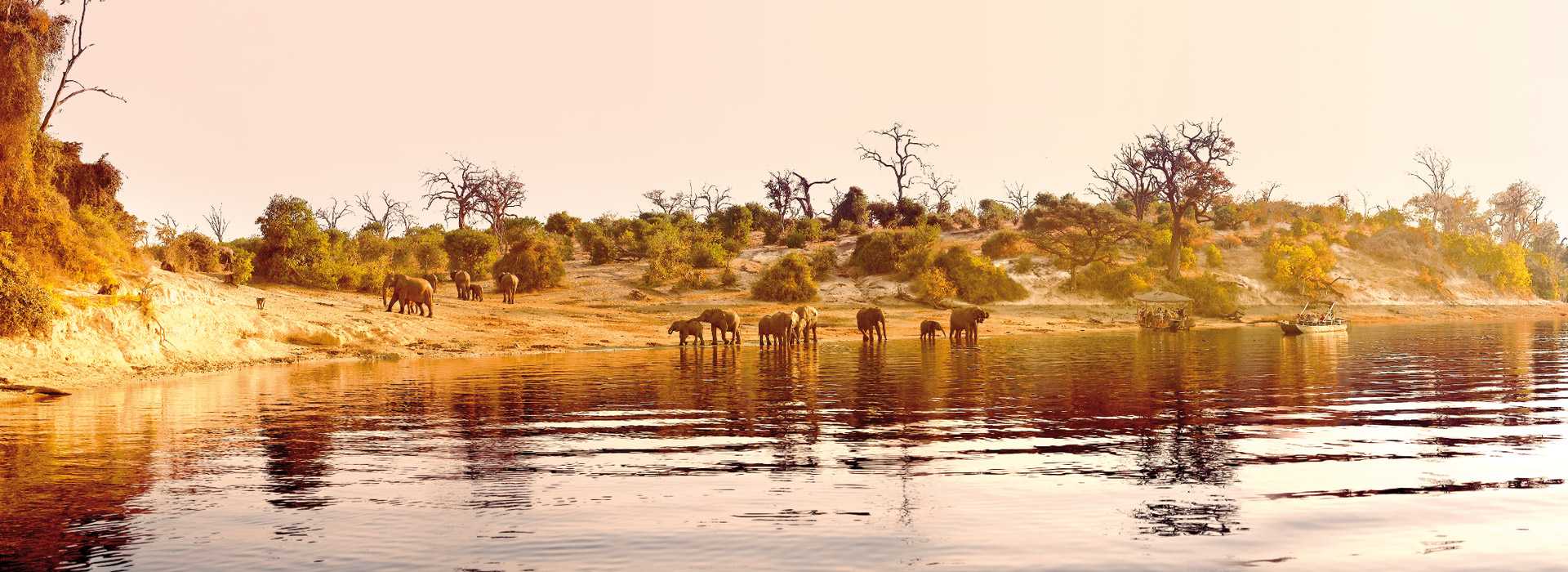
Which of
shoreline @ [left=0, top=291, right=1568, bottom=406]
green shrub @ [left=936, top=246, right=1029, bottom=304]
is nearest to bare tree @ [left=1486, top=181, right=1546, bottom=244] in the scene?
shoreline @ [left=0, top=291, right=1568, bottom=406]

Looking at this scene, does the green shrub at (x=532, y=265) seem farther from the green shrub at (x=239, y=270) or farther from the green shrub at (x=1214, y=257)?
the green shrub at (x=1214, y=257)

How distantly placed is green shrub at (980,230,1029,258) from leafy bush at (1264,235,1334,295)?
17286 millimetres

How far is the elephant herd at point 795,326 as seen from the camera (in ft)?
147

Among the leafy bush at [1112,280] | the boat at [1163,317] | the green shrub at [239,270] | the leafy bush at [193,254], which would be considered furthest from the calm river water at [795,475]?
the leafy bush at [1112,280]

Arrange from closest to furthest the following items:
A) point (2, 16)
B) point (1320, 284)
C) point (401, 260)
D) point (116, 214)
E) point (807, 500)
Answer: point (807, 500), point (2, 16), point (116, 214), point (401, 260), point (1320, 284)

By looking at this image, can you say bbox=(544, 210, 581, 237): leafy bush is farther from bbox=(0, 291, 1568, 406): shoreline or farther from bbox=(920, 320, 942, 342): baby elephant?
bbox=(920, 320, 942, 342): baby elephant

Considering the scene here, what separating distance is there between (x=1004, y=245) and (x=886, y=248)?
32.4 feet

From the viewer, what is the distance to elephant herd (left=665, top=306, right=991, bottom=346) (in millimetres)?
44906

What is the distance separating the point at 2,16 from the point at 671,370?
65.0 ft

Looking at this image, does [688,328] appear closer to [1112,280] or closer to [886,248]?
[886,248]

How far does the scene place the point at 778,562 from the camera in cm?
870

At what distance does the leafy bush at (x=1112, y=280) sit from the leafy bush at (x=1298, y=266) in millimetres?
11367

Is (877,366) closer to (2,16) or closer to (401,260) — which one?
(2,16)

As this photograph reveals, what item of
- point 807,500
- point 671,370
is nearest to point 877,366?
point 671,370
